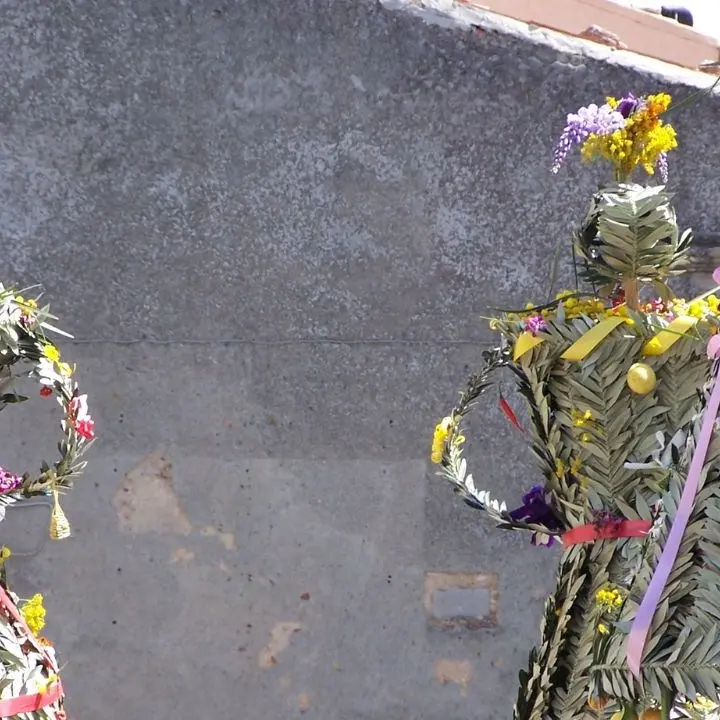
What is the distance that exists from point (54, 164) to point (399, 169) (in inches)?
48.1

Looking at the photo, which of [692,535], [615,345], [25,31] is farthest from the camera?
[25,31]

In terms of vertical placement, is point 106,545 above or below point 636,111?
below

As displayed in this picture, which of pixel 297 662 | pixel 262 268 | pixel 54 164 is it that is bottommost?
pixel 297 662

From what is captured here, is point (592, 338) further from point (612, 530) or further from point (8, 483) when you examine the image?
point (8, 483)

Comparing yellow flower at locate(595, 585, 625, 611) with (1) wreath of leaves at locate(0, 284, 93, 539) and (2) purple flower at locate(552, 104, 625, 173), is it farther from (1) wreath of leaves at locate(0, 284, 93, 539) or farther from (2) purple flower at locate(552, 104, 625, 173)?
(1) wreath of leaves at locate(0, 284, 93, 539)

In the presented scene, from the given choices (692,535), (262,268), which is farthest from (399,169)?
(692,535)

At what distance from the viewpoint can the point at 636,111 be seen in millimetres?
2311

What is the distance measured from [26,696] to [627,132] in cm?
180

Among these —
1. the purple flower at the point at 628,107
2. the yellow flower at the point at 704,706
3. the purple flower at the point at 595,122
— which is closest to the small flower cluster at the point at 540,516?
the yellow flower at the point at 704,706

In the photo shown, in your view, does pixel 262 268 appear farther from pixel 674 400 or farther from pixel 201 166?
pixel 674 400

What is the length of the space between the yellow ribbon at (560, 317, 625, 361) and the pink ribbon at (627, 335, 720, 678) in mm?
722

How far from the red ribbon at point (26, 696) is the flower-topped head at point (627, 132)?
5.22 ft

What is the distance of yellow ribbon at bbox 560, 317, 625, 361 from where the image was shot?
2264 mm

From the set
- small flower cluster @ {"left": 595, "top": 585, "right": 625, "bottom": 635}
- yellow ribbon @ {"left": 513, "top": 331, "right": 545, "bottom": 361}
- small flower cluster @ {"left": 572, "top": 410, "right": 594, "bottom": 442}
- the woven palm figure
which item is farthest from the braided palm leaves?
small flower cluster @ {"left": 595, "top": 585, "right": 625, "bottom": 635}
